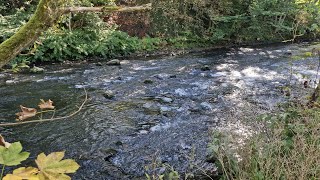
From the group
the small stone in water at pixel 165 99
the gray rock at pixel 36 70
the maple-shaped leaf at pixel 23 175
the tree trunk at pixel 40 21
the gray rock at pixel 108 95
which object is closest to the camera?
the maple-shaped leaf at pixel 23 175

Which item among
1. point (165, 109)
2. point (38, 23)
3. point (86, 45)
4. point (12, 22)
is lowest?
point (165, 109)

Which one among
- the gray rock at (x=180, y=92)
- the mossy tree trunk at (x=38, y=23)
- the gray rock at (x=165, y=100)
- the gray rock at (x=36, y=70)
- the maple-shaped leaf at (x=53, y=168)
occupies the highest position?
the mossy tree trunk at (x=38, y=23)

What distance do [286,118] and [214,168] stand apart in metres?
1.05

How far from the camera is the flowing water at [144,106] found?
449 cm

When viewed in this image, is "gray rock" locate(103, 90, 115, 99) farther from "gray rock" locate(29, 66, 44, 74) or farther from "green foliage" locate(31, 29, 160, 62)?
"green foliage" locate(31, 29, 160, 62)

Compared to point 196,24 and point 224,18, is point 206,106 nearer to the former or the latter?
point 224,18

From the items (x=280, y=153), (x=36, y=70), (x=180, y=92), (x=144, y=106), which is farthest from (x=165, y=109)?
(x=36, y=70)

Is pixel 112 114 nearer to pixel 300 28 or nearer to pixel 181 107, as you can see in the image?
pixel 181 107

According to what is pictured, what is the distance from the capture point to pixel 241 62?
11.4m

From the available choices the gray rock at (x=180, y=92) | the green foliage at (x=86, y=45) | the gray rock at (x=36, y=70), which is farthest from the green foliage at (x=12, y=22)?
the gray rock at (x=180, y=92)

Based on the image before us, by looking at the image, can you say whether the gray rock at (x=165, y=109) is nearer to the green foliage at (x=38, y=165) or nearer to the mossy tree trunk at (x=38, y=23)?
the mossy tree trunk at (x=38, y=23)

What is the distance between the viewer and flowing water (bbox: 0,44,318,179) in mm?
4492

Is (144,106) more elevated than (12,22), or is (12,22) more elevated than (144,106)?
(12,22)

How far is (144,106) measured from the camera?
6676mm
